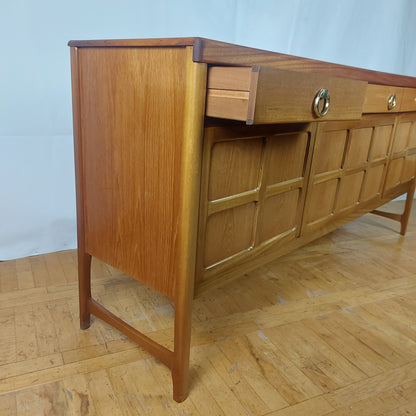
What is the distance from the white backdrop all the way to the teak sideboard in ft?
1.78

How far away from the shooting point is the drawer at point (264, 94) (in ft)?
2.22

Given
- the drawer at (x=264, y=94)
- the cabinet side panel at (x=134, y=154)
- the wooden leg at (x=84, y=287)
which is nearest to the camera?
the drawer at (x=264, y=94)

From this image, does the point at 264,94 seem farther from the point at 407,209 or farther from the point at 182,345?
the point at 407,209

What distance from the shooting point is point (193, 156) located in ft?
2.55

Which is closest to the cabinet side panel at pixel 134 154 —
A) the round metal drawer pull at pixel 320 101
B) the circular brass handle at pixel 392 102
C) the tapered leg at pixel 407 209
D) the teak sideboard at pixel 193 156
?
the teak sideboard at pixel 193 156

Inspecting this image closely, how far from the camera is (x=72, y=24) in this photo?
4.73 feet

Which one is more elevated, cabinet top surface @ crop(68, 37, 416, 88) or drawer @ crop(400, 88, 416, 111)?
cabinet top surface @ crop(68, 37, 416, 88)

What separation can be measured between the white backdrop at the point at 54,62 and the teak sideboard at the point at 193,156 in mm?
542

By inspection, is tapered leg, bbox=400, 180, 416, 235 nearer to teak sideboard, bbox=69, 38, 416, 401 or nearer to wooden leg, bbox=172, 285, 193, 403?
teak sideboard, bbox=69, 38, 416, 401

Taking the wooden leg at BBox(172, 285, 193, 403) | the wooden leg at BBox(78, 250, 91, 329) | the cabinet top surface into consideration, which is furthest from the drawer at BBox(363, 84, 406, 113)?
the wooden leg at BBox(78, 250, 91, 329)

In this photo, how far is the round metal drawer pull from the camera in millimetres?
823

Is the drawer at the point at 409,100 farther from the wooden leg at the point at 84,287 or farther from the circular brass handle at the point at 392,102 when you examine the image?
the wooden leg at the point at 84,287

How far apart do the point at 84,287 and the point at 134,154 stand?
18.9 inches

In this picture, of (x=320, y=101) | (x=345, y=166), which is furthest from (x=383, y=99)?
(x=320, y=101)
